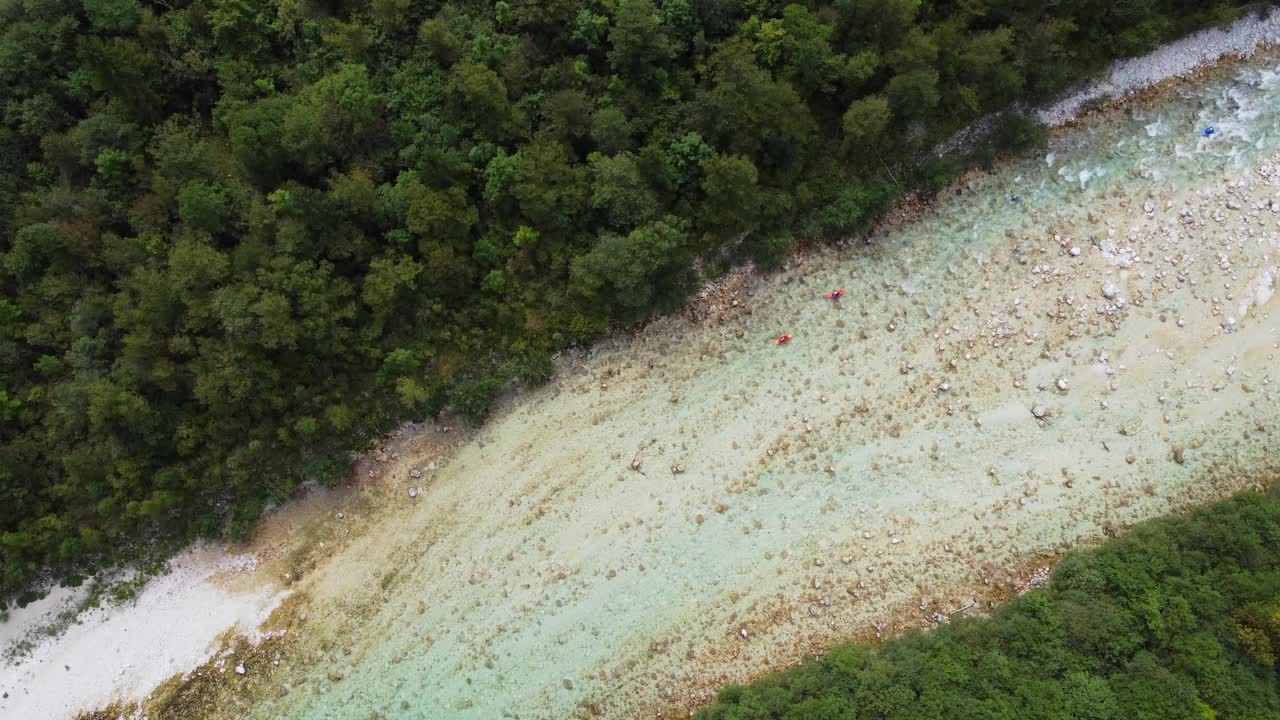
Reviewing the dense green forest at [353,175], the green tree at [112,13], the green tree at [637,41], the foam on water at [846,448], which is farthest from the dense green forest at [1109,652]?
the green tree at [112,13]

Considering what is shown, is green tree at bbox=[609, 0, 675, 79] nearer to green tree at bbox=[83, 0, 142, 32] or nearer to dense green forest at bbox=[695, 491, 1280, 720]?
green tree at bbox=[83, 0, 142, 32]

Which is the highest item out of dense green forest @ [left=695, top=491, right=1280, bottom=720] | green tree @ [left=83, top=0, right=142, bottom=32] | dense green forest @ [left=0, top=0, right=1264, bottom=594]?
green tree @ [left=83, top=0, right=142, bottom=32]

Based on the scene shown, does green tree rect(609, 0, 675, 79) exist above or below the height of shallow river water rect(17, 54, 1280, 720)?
above

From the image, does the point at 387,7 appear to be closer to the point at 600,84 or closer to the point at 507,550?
the point at 600,84

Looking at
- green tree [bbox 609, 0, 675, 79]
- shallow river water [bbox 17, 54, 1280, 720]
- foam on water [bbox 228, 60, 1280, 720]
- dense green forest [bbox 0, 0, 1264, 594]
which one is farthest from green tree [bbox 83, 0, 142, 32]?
foam on water [bbox 228, 60, 1280, 720]

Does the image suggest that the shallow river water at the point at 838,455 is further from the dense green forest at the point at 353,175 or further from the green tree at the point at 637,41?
the green tree at the point at 637,41

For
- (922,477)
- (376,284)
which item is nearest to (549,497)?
(376,284)
